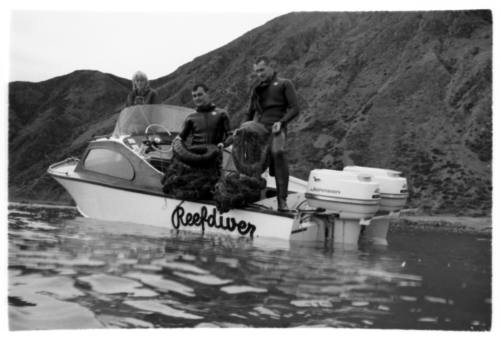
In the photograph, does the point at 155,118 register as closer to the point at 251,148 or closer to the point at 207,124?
the point at 207,124

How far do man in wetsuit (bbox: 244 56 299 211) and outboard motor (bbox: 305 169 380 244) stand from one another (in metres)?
0.51

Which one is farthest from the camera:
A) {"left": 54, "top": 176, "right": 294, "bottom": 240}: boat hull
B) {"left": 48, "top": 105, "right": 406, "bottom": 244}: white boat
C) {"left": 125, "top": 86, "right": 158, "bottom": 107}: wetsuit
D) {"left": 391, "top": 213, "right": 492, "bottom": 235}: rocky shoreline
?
{"left": 391, "top": 213, "right": 492, "bottom": 235}: rocky shoreline

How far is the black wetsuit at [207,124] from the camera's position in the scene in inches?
326

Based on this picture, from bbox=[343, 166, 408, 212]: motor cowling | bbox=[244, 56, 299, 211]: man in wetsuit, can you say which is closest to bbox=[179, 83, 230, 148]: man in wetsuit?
bbox=[244, 56, 299, 211]: man in wetsuit

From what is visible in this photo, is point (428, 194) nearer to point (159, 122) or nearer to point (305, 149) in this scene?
point (305, 149)

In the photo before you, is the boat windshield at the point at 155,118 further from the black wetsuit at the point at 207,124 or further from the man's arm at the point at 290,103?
the man's arm at the point at 290,103

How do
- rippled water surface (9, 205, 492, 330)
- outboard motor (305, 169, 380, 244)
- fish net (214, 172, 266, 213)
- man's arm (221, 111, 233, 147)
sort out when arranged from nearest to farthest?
rippled water surface (9, 205, 492, 330), outboard motor (305, 169, 380, 244), fish net (214, 172, 266, 213), man's arm (221, 111, 233, 147)

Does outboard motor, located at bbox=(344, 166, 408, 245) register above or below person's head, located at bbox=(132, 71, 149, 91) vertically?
below

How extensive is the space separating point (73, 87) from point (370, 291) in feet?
39.7

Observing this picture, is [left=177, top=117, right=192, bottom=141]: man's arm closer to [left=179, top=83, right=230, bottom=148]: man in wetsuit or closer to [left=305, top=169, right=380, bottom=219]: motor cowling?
[left=179, top=83, right=230, bottom=148]: man in wetsuit

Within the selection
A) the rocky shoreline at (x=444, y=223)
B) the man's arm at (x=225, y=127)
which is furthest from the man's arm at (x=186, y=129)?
the rocky shoreline at (x=444, y=223)

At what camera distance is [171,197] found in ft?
27.0

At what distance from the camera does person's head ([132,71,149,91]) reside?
9.95m

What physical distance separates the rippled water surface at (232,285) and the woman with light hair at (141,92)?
11.8ft
